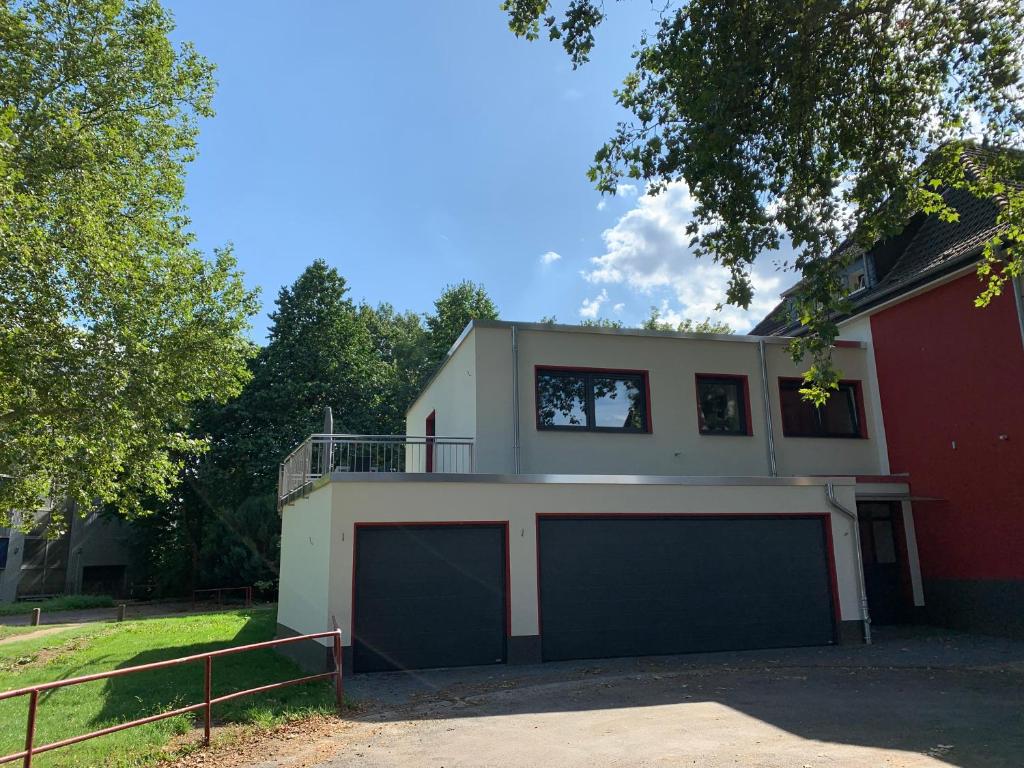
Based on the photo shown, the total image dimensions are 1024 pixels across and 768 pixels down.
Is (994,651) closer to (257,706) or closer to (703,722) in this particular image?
(703,722)

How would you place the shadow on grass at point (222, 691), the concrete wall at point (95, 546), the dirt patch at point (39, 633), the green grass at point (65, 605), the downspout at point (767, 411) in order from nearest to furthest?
the shadow on grass at point (222, 691) < the downspout at point (767, 411) < the dirt patch at point (39, 633) < the green grass at point (65, 605) < the concrete wall at point (95, 546)

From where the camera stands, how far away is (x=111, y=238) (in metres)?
14.8

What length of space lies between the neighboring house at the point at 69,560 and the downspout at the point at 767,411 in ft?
112

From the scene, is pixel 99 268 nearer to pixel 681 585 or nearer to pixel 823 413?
pixel 681 585

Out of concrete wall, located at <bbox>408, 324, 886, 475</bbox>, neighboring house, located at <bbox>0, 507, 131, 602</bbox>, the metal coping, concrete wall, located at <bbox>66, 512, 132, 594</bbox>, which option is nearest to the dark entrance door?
concrete wall, located at <bbox>408, 324, 886, 475</bbox>

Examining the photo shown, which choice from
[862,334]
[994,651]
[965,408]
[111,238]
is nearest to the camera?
[994,651]

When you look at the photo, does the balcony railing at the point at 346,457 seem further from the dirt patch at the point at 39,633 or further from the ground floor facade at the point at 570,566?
the dirt patch at the point at 39,633

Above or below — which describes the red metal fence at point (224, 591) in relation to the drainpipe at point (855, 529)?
below

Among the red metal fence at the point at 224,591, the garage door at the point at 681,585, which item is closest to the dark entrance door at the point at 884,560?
the garage door at the point at 681,585

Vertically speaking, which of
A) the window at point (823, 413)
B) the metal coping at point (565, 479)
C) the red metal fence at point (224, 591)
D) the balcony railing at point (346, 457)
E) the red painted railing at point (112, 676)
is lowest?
the red metal fence at point (224, 591)

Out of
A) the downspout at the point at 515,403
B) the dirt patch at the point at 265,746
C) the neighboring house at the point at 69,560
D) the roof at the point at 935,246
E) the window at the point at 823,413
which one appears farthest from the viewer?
the neighboring house at the point at 69,560

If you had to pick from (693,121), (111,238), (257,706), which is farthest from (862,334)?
(111,238)

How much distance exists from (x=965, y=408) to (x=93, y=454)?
58.5 feet

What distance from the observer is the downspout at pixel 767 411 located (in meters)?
15.2
